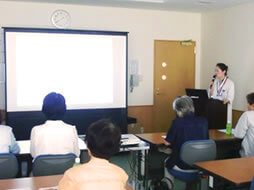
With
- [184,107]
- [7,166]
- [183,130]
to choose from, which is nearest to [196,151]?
[183,130]

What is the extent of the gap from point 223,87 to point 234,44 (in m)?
0.93

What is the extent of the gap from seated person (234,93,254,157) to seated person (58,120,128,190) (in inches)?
96.6

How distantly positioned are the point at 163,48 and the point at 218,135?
2959 millimetres

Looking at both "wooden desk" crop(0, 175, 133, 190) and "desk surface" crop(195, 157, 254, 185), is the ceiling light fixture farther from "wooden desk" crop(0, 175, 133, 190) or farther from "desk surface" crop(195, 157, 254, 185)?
"wooden desk" crop(0, 175, 133, 190)

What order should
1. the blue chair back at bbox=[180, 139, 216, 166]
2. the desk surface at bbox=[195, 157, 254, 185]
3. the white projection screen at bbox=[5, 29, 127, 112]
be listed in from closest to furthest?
the desk surface at bbox=[195, 157, 254, 185], the blue chair back at bbox=[180, 139, 216, 166], the white projection screen at bbox=[5, 29, 127, 112]

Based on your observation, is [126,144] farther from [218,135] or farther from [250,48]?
[250,48]

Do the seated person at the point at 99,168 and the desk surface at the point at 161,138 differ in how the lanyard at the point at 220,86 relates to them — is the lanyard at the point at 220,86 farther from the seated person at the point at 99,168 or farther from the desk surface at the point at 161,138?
the seated person at the point at 99,168

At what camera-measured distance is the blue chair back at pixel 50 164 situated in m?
2.57

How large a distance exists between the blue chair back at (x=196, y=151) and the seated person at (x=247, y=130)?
637 millimetres

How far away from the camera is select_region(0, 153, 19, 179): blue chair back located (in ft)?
8.41

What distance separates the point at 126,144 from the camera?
11.2 feet

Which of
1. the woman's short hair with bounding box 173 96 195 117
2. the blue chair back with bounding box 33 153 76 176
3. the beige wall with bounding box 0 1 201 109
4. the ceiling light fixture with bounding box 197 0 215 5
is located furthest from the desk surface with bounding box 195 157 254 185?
the beige wall with bounding box 0 1 201 109

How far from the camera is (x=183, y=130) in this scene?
3.42m

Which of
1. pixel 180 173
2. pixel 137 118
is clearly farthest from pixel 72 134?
pixel 137 118
